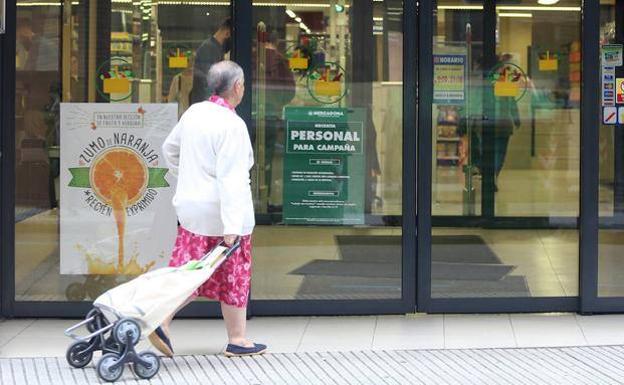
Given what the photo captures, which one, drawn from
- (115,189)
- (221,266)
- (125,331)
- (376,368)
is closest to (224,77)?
(221,266)

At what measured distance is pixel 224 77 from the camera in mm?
6598

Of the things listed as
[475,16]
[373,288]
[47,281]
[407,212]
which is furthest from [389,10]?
[47,281]

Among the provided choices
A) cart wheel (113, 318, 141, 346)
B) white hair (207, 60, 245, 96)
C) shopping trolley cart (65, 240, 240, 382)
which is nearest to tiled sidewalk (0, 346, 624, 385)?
shopping trolley cart (65, 240, 240, 382)

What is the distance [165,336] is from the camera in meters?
6.64

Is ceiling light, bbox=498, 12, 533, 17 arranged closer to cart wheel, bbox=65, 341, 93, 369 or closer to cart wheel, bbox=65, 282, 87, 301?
cart wheel, bbox=65, 282, 87, 301

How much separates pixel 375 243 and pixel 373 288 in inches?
12.8

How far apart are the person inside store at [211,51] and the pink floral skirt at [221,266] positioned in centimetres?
162

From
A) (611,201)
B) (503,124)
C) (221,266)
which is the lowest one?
(221,266)

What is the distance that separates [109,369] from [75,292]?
6.46ft

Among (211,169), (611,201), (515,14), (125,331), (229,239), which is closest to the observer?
(125,331)

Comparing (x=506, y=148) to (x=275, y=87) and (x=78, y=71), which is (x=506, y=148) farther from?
(x=78, y=71)

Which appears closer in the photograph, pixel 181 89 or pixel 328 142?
pixel 181 89

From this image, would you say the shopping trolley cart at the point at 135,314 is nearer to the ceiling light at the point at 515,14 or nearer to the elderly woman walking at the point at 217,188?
the elderly woman walking at the point at 217,188

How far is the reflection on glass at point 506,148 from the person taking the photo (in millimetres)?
8156
